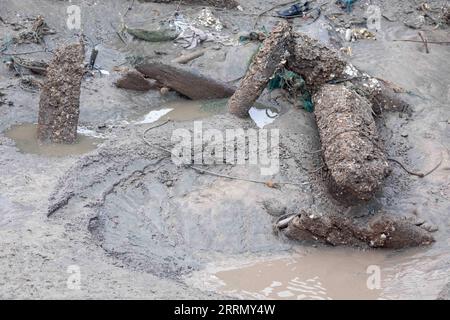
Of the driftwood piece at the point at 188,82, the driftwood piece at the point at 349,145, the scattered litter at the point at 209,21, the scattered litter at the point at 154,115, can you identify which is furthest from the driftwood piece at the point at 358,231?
the scattered litter at the point at 209,21

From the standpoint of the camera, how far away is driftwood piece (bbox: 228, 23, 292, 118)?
7.54 meters

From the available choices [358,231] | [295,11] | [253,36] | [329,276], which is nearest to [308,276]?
[329,276]

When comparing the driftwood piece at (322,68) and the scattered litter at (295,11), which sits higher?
the driftwood piece at (322,68)

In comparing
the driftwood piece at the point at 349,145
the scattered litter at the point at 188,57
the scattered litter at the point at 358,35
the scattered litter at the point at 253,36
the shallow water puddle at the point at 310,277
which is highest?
the driftwood piece at the point at 349,145

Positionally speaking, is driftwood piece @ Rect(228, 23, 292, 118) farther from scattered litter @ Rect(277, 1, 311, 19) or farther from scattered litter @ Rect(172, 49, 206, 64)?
scattered litter @ Rect(277, 1, 311, 19)

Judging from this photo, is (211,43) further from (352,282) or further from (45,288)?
(45,288)

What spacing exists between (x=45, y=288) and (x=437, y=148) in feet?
16.7

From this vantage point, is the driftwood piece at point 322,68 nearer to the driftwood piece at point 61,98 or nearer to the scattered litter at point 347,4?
the driftwood piece at point 61,98

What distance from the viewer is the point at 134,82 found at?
28.8 ft

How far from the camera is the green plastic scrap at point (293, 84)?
8.15 metres

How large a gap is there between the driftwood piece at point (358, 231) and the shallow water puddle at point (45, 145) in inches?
101

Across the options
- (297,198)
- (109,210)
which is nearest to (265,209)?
(297,198)

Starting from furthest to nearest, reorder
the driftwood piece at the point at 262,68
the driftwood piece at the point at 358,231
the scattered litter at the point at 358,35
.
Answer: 1. the scattered litter at the point at 358,35
2. the driftwood piece at the point at 262,68
3. the driftwood piece at the point at 358,231

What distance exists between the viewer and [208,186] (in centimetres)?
678
